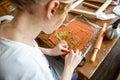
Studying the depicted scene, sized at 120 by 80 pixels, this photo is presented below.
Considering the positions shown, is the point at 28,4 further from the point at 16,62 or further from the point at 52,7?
the point at 16,62

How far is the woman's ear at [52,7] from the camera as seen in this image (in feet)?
1.78

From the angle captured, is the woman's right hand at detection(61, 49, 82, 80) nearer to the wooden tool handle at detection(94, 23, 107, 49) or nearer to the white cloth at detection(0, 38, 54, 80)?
the wooden tool handle at detection(94, 23, 107, 49)

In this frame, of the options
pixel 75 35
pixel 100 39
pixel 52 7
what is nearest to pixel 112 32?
pixel 100 39

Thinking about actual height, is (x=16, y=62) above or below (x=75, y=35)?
above

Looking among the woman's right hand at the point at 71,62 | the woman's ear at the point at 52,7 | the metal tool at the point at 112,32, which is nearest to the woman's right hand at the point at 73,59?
the woman's right hand at the point at 71,62

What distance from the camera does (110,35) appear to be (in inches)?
36.9

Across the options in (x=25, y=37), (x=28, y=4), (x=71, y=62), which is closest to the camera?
(x=28, y=4)

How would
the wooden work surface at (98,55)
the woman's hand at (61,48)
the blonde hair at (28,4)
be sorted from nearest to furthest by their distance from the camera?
the blonde hair at (28,4), the wooden work surface at (98,55), the woman's hand at (61,48)

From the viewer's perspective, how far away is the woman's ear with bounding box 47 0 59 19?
54cm

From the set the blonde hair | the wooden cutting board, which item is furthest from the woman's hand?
the blonde hair

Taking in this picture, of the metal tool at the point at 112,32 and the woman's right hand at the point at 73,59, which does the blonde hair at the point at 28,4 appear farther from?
the metal tool at the point at 112,32

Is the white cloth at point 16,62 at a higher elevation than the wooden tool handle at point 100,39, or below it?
higher

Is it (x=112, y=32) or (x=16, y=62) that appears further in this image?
(x=112, y=32)

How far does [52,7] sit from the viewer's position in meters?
0.56
